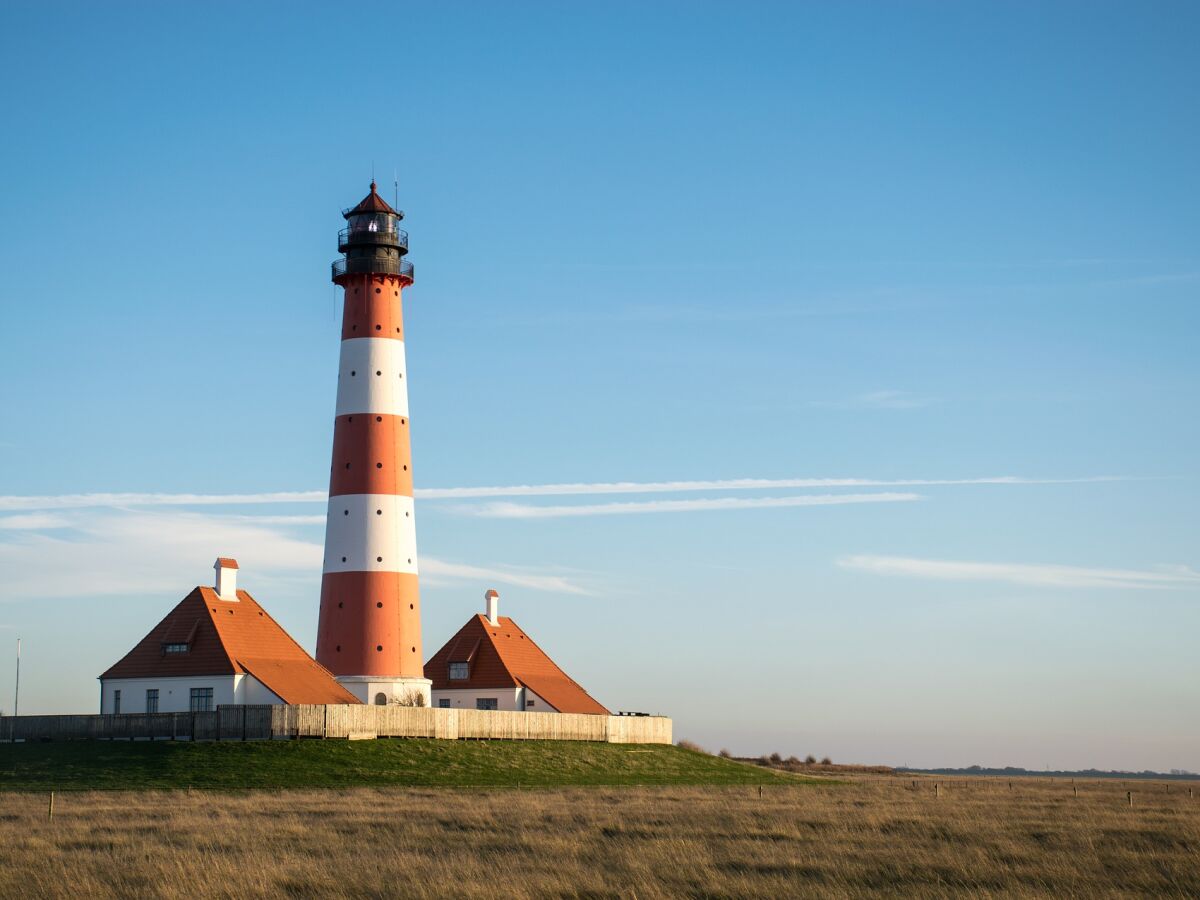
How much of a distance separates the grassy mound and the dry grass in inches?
Result: 174

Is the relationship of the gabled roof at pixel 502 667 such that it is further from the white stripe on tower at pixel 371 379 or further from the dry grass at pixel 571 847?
the dry grass at pixel 571 847

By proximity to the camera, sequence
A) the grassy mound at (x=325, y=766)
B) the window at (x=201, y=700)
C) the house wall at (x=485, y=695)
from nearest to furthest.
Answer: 1. the grassy mound at (x=325, y=766)
2. the window at (x=201, y=700)
3. the house wall at (x=485, y=695)

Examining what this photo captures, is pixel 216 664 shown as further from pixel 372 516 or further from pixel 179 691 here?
pixel 372 516

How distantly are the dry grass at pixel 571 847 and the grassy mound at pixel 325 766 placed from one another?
14.5 feet

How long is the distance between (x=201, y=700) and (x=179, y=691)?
Result: 123cm

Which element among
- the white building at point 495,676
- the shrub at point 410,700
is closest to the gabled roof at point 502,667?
the white building at point 495,676

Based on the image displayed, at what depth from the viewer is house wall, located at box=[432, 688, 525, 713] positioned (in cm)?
7375

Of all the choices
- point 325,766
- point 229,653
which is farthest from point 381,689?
point 325,766

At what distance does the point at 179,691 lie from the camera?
61.7m

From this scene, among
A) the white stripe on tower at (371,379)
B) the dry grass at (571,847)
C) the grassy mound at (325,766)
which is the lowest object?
the dry grass at (571,847)

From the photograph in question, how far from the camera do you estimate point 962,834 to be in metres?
33.8

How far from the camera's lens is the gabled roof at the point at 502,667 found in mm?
74250

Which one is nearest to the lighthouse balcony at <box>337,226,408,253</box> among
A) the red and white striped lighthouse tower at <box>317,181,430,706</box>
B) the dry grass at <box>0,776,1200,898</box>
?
the red and white striped lighthouse tower at <box>317,181,430,706</box>

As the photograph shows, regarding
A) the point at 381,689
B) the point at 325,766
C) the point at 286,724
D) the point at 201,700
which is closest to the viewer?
the point at 325,766
